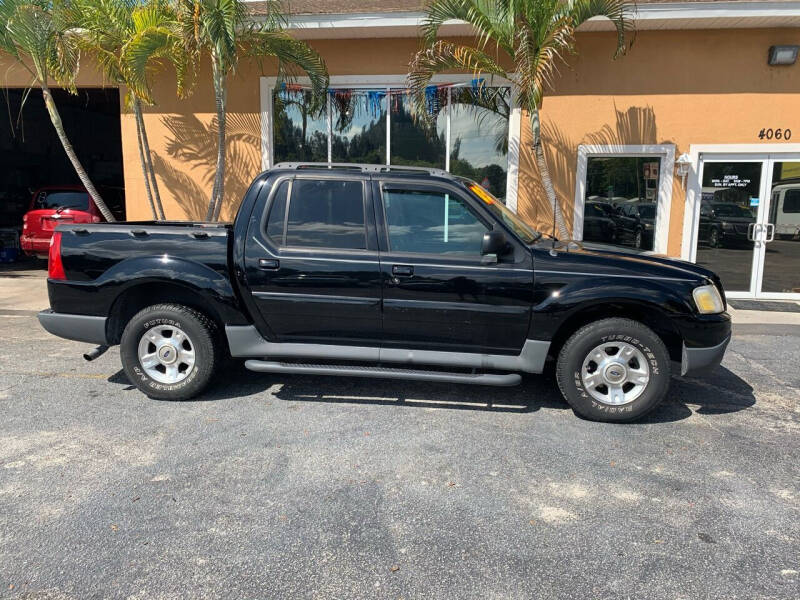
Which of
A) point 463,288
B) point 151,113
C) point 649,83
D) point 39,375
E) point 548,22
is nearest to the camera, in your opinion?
point 463,288

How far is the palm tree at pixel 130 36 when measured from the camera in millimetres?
7621

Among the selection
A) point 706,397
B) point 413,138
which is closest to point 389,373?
point 706,397

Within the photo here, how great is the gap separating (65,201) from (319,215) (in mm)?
9644

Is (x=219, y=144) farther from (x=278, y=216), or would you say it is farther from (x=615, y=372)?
(x=615, y=372)

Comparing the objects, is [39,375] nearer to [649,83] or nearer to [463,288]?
[463,288]

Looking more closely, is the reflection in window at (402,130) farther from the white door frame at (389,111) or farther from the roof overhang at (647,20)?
the roof overhang at (647,20)

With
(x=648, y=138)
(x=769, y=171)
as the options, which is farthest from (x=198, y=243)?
(x=769, y=171)

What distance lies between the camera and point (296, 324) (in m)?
4.66

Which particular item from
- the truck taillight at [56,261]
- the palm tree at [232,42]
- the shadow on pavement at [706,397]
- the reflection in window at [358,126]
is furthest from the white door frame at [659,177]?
the truck taillight at [56,261]

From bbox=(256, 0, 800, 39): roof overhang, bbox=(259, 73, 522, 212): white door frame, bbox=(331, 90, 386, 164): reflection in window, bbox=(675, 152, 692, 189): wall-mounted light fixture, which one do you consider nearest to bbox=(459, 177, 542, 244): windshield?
bbox=(259, 73, 522, 212): white door frame

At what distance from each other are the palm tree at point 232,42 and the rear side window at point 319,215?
4062 millimetres

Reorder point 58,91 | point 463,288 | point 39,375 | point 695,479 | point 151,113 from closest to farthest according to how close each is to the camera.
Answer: point 695,479 < point 463,288 < point 39,375 < point 151,113 < point 58,91

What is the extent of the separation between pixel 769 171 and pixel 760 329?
3.09 metres

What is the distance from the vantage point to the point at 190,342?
4762 millimetres
